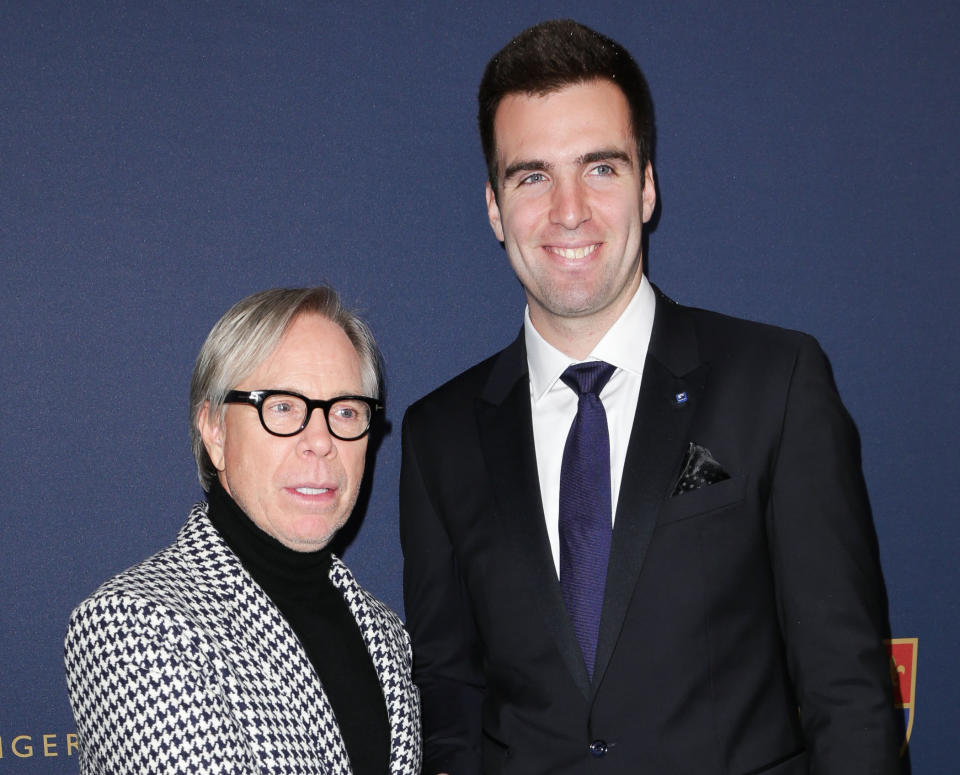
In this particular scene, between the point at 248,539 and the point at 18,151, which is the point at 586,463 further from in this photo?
the point at 18,151

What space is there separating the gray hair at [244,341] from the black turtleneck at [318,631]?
14 centimetres

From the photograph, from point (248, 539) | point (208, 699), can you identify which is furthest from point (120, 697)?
point (248, 539)

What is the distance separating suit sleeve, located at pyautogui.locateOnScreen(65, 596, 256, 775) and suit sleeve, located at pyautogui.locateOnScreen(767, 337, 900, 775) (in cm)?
96

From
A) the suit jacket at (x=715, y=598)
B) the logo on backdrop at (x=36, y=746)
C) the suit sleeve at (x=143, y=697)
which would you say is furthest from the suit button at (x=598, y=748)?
the logo on backdrop at (x=36, y=746)

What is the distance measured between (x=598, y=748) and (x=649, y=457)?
0.52 metres

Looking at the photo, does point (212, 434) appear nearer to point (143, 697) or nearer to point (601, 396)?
point (143, 697)

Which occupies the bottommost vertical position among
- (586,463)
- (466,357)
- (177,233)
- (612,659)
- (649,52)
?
(612,659)

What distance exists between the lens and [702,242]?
2.18 m

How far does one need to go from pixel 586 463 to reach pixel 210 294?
Result: 3.33ft

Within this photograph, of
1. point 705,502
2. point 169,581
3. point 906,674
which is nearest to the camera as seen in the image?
point 169,581

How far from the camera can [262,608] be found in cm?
155

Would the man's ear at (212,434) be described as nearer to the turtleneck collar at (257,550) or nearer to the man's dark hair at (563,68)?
the turtleneck collar at (257,550)

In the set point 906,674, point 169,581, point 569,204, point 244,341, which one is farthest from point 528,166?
point 906,674

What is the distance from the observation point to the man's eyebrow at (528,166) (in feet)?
5.60
